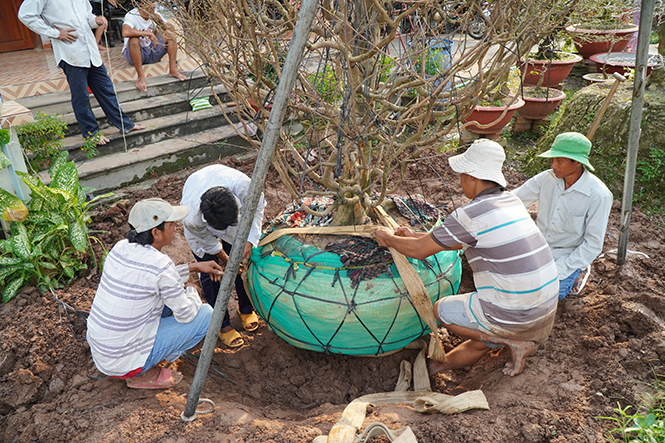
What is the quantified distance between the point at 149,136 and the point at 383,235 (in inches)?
162

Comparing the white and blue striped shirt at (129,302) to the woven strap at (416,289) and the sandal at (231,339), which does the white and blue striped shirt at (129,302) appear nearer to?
the sandal at (231,339)

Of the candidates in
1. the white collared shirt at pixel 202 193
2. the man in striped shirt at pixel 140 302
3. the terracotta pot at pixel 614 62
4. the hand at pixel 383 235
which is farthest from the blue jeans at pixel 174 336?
the terracotta pot at pixel 614 62

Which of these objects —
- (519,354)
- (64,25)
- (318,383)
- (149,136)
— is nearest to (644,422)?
(519,354)

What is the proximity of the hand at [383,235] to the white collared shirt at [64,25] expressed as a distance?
413 cm

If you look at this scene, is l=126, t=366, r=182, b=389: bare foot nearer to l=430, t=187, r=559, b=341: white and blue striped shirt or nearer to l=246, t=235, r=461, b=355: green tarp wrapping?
l=246, t=235, r=461, b=355: green tarp wrapping

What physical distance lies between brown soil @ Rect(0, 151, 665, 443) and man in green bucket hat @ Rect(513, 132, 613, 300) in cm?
33

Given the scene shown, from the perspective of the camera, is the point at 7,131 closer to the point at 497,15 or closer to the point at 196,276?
the point at 196,276

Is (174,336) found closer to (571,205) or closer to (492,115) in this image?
(571,205)

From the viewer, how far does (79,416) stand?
2779 mm

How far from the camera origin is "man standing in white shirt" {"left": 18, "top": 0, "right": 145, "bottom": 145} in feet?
17.2

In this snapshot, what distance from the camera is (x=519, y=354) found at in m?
3.02

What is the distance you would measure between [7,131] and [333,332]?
293cm

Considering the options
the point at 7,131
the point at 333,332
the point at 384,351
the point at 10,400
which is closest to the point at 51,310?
the point at 10,400

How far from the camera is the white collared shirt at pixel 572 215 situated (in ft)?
10.9
